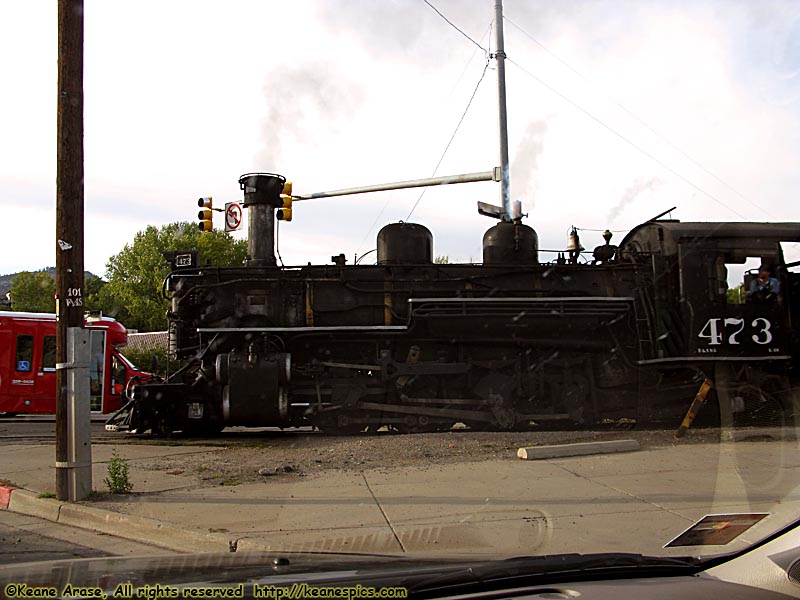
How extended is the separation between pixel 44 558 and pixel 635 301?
28.9 ft

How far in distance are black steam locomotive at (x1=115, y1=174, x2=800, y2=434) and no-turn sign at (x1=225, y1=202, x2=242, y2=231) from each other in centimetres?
282

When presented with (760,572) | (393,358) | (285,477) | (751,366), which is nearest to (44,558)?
(285,477)

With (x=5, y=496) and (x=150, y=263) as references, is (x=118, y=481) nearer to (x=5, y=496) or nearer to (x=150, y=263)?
(x=5, y=496)

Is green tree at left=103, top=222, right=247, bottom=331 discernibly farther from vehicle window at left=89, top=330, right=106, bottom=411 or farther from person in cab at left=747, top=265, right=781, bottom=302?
person in cab at left=747, top=265, right=781, bottom=302

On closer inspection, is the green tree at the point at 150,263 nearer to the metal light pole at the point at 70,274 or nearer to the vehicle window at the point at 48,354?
the vehicle window at the point at 48,354

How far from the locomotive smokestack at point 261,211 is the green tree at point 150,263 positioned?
115 feet

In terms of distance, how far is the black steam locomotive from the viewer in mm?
10758

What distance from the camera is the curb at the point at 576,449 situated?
28.1 feet

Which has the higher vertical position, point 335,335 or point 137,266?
point 137,266

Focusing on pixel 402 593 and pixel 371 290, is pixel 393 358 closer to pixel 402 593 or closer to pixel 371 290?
pixel 371 290

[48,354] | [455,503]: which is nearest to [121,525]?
[455,503]

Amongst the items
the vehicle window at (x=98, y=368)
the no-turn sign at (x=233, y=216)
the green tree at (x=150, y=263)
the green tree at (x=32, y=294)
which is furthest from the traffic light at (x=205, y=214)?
the green tree at (x=32, y=294)

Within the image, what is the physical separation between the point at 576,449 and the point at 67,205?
20.6 ft

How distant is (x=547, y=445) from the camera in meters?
9.05
